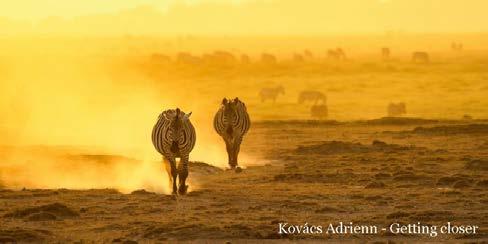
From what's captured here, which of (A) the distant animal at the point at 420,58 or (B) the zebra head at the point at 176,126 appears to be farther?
(A) the distant animal at the point at 420,58

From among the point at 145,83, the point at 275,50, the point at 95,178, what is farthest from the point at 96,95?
the point at 275,50

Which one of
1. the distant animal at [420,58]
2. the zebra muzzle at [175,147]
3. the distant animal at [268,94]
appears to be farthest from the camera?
the distant animal at [420,58]

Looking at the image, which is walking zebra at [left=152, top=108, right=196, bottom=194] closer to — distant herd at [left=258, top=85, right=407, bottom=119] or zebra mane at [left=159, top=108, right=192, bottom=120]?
zebra mane at [left=159, top=108, right=192, bottom=120]

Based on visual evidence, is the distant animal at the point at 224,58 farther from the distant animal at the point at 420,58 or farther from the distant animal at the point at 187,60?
the distant animal at the point at 420,58

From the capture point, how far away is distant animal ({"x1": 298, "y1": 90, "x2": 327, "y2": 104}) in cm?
5256

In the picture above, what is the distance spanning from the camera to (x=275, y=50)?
103938 mm

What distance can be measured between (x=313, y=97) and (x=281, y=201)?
34148 mm

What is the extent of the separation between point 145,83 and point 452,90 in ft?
56.6

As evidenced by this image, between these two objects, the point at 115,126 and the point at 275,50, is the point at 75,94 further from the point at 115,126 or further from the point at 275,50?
the point at 275,50

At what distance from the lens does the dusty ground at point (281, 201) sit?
15.5 meters

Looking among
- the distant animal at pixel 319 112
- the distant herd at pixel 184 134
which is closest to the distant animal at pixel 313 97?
the distant animal at pixel 319 112

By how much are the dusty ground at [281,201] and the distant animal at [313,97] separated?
22929 millimetres

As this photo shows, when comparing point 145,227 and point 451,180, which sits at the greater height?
point 451,180

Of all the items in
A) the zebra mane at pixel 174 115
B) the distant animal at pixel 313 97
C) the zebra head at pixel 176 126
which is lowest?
the zebra head at pixel 176 126
